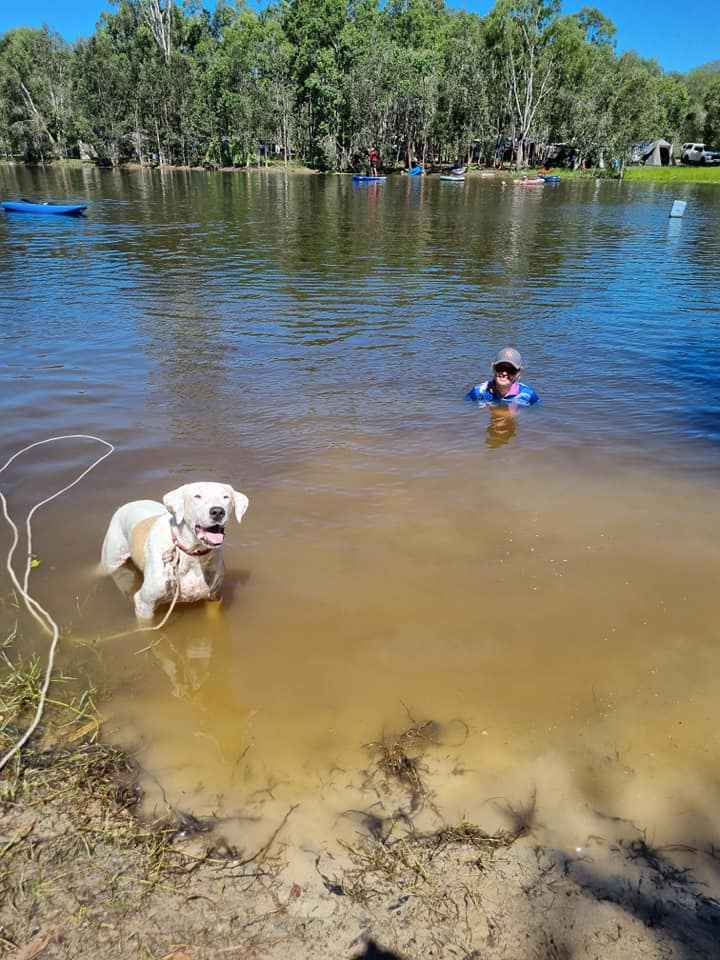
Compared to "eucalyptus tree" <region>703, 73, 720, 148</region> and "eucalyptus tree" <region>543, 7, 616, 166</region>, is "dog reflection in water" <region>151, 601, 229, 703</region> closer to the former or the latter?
"eucalyptus tree" <region>543, 7, 616, 166</region>

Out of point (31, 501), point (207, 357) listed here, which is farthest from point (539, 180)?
point (31, 501)

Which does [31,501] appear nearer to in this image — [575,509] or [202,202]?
[575,509]

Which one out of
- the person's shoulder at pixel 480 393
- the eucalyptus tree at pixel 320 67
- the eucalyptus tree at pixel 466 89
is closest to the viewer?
the person's shoulder at pixel 480 393

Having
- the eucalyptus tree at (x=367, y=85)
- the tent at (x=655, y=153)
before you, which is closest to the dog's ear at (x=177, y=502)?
the eucalyptus tree at (x=367, y=85)

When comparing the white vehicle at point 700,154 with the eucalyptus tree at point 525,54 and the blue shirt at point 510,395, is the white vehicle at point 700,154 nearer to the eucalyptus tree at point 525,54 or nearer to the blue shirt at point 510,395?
the eucalyptus tree at point 525,54

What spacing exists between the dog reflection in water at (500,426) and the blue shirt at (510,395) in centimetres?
24

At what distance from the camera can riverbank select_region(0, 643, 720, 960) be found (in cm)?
289

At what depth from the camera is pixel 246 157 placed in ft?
327

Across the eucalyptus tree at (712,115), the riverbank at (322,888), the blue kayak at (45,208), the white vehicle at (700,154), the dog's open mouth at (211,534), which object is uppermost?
the eucalyptus tree at (712,115)

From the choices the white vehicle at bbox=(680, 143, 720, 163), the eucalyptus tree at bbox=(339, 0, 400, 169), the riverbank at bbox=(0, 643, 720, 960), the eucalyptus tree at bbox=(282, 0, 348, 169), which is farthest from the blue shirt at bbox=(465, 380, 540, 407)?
the white vehicle at bbox=(680, 143, 720, 163)

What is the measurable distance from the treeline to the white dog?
10052 centimetres

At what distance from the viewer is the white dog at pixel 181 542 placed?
16.0ft

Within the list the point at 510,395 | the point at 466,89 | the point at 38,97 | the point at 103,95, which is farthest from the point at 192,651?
the point at 38,97

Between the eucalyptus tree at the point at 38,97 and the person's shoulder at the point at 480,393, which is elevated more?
the eucalyptus tree at the point at 38,97
